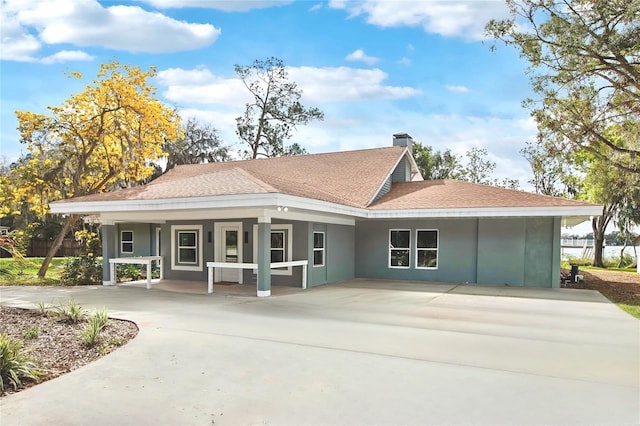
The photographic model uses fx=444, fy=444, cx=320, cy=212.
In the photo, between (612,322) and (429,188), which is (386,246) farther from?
(612,322)

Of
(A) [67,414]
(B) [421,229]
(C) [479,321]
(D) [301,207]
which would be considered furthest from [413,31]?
(A) [67,414]

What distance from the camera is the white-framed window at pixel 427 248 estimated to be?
15.2 metres

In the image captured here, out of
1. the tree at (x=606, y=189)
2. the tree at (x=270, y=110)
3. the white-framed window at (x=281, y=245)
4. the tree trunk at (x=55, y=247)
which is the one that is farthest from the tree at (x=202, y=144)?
the tree at (x=606, y=189)

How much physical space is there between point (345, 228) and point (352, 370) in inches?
411

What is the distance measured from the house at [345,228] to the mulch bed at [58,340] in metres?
4.31

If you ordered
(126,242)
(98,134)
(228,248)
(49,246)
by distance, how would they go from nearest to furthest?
1. (228,248)
2. (98,134)
3. (126,242)
4. (49,246)

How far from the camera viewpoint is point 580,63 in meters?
13.9

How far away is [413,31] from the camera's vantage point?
17.0 m

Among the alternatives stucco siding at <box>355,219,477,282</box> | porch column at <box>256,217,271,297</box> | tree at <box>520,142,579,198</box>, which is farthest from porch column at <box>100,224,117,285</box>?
tree at <box>520,142,579,198</box>

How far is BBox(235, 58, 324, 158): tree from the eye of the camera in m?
33.1

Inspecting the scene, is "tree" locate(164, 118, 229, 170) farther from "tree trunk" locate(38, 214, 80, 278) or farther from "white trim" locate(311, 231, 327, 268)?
"white trim" locate(311, 231, 327, 268)

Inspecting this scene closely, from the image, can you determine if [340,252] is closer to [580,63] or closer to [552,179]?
[580,63]

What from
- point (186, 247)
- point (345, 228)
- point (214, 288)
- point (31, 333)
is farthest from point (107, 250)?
point (31, 333)

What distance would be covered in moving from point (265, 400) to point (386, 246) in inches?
467
